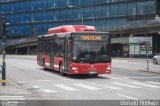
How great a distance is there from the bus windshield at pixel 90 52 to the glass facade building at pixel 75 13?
182 feet

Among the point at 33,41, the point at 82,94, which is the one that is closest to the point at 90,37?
the point at 82,94

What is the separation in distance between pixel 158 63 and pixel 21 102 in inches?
1535

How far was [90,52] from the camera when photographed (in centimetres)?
2734

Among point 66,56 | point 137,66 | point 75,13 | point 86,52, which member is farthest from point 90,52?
point 75,13

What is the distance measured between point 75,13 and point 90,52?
276ft

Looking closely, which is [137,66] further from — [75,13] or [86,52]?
[75,13]

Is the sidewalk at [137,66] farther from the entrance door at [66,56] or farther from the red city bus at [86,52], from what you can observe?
the entrance door at [66,56]

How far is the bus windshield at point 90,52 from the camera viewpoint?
27.2 meters

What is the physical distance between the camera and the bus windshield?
2722 centimetres

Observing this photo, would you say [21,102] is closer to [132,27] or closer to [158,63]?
[158,63]

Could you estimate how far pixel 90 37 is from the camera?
90.5 feet

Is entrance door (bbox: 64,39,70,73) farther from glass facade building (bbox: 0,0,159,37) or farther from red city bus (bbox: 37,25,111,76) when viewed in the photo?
glass facade building (bbox: 0,0,159,37)

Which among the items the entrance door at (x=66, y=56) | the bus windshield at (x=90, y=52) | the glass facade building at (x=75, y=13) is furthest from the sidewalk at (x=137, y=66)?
the glass facade building at (x=75, y=13)

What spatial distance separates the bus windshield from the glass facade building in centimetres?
5552
